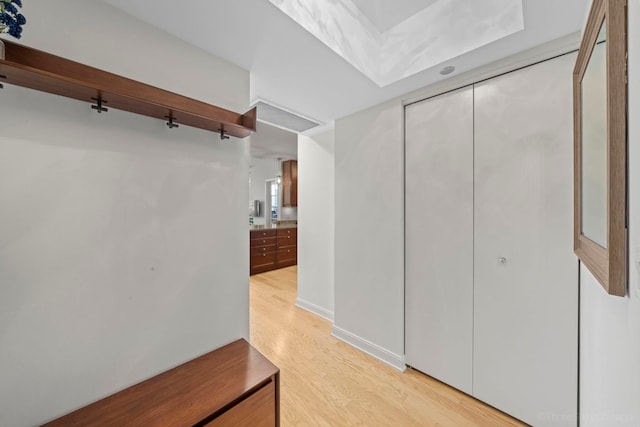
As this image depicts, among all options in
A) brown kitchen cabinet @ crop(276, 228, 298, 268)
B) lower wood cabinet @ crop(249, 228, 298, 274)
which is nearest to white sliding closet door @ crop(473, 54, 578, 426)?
lower wood cabinet @ crop(249, 228, 298, 274)

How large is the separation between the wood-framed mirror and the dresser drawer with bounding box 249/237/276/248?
4.40m

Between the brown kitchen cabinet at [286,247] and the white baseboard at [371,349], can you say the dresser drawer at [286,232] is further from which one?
the white baseboard at [371,349]

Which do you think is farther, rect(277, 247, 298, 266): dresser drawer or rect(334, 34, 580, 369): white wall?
rect(277, 247, 298, 266): dresser drawer

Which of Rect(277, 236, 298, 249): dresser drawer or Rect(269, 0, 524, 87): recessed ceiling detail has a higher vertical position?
Rect(269, 0, 524, 87): recessed ceiling detail

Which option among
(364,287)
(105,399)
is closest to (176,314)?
(105,399)

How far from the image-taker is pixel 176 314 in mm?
1336

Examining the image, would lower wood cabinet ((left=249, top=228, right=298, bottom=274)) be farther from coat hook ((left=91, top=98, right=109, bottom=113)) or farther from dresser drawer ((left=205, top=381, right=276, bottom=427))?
coat hook ((left=91, top=98, right=109, bottom=113))

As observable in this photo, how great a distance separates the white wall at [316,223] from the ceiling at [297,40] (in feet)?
3.19

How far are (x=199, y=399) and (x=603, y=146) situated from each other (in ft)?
5.95

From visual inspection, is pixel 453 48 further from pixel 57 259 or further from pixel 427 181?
pixel 57 259

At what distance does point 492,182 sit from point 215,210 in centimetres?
184

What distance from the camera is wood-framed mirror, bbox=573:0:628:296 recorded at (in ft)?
1.87

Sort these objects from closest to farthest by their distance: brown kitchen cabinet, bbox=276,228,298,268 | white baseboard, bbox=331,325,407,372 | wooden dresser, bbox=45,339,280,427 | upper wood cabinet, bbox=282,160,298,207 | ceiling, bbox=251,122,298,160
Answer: wooden dresser, bbox=45,339,280,427 → white baseboard, bbox=331,325,407,372 → ceiling, bbox=251,122,298,160 → brown kitchen cabinet, bbox=276,228,298,268 → upper wood cabinet, bbox=282,160,298,207

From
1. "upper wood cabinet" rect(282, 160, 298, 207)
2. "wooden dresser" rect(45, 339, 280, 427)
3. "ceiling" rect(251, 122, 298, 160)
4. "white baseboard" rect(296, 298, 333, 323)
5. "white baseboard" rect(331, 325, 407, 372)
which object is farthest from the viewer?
"upper wood cabinet" rect(282, 160, 298, 207)
